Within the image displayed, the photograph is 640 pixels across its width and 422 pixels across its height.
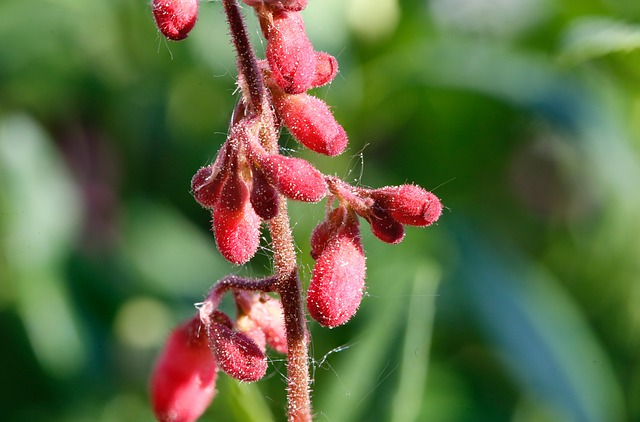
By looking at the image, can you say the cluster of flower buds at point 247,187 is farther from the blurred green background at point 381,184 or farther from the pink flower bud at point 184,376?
the blurred green background at point 381,184

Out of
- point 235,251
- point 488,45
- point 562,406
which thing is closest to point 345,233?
point 235,251

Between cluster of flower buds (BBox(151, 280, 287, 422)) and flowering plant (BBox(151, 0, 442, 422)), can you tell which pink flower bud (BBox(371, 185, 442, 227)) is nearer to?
flowering plant (BBox(151, 0, 442, 422))

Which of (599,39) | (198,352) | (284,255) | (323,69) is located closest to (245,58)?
(323,69)

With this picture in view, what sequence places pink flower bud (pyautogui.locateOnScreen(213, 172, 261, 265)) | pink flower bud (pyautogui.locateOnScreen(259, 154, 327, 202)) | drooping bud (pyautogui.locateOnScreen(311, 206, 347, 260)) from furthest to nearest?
drooping bud (pyautogui.locateOnScreen(311, 206, 347, 260)) → pink flower bud (pyautogui.locateOnScreen(213, 172, 261, 265)) → pink flower bud (pyautogui.locateOnScreen(259, 154, 327, 202))

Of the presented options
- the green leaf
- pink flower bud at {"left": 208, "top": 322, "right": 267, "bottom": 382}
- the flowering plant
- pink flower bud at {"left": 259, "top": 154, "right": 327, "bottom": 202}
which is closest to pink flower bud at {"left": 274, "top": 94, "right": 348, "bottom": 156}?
the flowering plant

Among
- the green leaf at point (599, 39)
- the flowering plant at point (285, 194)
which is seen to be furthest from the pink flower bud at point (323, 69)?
the green leaf at point (599, 39)

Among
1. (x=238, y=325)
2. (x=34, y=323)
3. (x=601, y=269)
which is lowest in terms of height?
(x=601, y=269)

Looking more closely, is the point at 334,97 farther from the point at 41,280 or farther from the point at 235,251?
the point at 235,251
